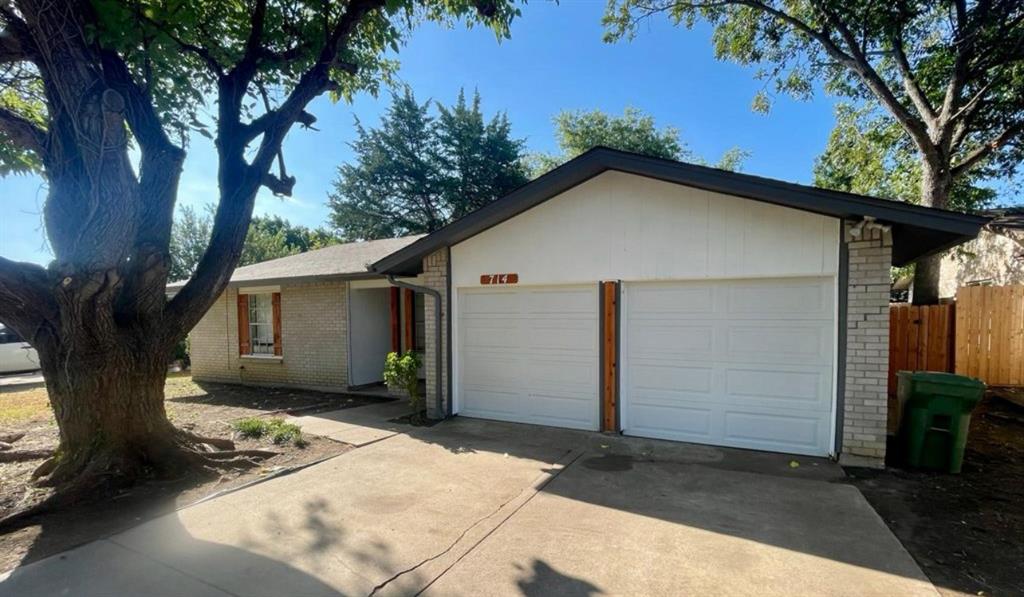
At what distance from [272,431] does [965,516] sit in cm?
796

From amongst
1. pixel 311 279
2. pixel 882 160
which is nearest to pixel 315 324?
pixel 311 279

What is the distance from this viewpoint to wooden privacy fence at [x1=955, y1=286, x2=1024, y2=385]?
9.80 metres

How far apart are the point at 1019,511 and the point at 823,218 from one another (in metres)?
3.31

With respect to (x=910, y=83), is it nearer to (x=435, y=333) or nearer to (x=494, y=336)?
(x=494, y=336)

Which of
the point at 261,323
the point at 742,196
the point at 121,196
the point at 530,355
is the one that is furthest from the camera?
the point at 261,323

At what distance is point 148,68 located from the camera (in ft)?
18.6

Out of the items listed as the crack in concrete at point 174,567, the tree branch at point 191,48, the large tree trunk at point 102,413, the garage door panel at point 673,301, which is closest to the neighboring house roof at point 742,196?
the garage door panel at point 673,301

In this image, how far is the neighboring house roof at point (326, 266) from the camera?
9.95 meters

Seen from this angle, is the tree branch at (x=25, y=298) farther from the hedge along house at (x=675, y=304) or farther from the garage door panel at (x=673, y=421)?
the garage door panel at (x=673, y=421)

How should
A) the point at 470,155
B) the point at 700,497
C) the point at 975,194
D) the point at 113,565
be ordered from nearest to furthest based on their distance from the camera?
the point at 113,565, the point at 700,497, the point at 975,194, the point at 470,155

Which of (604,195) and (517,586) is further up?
(604,195)

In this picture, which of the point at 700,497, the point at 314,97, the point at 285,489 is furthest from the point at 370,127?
the point at 700,497

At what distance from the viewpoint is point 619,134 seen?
24781 mm

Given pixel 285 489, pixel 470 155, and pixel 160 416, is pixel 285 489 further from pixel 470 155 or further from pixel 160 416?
pixel 470 155
